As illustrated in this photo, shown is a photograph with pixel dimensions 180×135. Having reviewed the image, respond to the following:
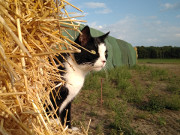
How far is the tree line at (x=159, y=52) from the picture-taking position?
34125 millimetres

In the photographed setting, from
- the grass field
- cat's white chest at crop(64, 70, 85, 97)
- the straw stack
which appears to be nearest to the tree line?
the grass field

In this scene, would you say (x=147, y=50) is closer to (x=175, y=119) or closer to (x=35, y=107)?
(x=175, y=119)

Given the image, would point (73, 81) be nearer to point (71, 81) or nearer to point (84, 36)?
point (71, 81)

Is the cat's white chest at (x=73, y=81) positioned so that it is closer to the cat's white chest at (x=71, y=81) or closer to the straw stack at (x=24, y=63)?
the cat's white chest at (x=71, y=81)

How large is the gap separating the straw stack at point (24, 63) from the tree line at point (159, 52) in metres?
37.7

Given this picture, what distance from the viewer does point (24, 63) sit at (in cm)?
98

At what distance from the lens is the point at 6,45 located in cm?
99

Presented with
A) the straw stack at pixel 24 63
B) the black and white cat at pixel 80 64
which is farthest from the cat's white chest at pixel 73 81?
the straw stack at pixel 24 63

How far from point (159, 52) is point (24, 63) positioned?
38.8 m

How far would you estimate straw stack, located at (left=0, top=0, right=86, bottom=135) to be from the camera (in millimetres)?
933

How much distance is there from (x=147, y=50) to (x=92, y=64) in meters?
37.3

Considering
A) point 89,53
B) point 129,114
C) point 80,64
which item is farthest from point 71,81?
point 129,114

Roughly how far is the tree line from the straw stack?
37.7 meters

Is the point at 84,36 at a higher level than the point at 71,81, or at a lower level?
higher
